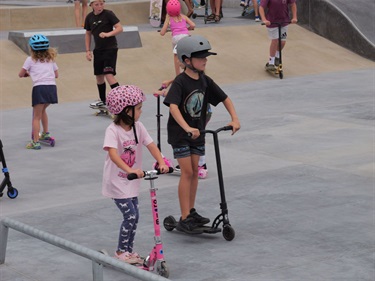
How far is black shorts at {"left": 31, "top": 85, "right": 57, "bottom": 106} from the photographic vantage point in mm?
12680

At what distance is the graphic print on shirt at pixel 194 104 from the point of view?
27.4 ft

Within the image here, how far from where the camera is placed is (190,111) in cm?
838

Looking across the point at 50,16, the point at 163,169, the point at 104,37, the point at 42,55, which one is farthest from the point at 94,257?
the point at 50,16

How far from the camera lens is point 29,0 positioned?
3375 cm

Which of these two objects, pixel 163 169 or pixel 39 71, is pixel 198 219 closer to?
→ pixel 163 169

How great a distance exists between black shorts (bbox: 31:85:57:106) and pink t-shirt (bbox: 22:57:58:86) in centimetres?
6

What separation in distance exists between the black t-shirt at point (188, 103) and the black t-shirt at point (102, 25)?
6485mm

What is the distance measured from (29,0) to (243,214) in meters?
26.1

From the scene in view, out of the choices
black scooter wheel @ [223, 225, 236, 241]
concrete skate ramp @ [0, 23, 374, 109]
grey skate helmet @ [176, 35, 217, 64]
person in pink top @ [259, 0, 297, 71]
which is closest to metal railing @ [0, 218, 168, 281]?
black scooter wheel @ [223, 225, 236, 241]

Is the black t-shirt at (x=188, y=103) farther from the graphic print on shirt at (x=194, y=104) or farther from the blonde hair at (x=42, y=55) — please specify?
the blonde hair at (x=42, y=55)

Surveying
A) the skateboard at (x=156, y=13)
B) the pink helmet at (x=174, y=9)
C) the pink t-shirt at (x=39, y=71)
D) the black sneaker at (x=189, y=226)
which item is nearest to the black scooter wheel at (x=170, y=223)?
the black sneaker at (x=189, y=226)

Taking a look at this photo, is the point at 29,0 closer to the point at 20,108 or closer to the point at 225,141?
the point at 20,108

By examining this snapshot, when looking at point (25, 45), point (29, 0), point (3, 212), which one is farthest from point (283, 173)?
point (29, 0)

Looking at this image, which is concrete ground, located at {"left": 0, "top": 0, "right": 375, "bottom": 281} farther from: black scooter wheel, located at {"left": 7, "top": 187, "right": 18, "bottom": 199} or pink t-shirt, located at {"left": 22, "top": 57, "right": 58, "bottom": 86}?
pink t-shirt, located at {"left": 22, "top": 57, "right": 58, "bottom": 86}
